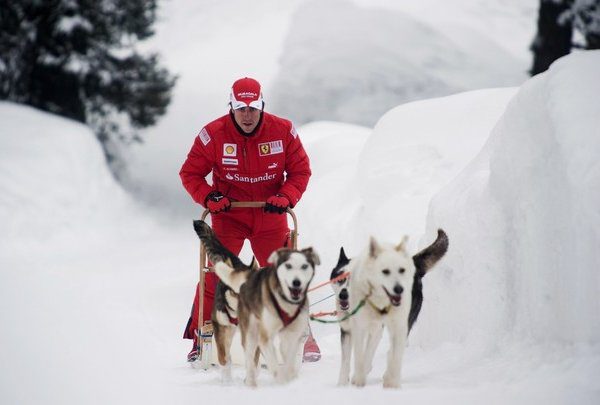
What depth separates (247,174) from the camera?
5.10 metres

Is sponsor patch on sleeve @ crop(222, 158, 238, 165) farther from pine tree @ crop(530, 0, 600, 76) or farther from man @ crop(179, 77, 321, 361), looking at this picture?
pine tree @ crop(530, 0, 600, 76)

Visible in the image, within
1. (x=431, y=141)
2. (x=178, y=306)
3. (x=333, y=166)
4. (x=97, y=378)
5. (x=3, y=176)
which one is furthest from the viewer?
(x=3, y=176)

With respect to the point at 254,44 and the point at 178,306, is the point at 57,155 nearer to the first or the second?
the point at 178,306

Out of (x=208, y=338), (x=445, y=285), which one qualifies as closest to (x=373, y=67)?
(x=445, y=285)

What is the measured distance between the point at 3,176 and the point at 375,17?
1291 centimetres

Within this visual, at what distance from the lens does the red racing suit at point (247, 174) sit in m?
5.02

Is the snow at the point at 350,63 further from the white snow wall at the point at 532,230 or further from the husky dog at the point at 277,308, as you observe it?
the husky dog at the point at 277,308

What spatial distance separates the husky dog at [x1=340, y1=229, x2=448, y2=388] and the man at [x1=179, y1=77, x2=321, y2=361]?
1300 mm

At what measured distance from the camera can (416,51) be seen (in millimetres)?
21453

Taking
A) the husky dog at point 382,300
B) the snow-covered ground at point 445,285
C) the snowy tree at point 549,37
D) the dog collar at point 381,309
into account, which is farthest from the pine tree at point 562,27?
the dog collar at point 381,309

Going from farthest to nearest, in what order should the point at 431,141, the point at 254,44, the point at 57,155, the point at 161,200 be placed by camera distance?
the point at 254,44, the point at 161,200, the point at 57,155, the point at 431,141

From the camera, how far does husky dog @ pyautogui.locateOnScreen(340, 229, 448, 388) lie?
3.50m

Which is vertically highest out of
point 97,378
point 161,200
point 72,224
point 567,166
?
point 161,200

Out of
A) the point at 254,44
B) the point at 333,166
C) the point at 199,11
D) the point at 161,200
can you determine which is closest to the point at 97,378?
the point at 333,166
